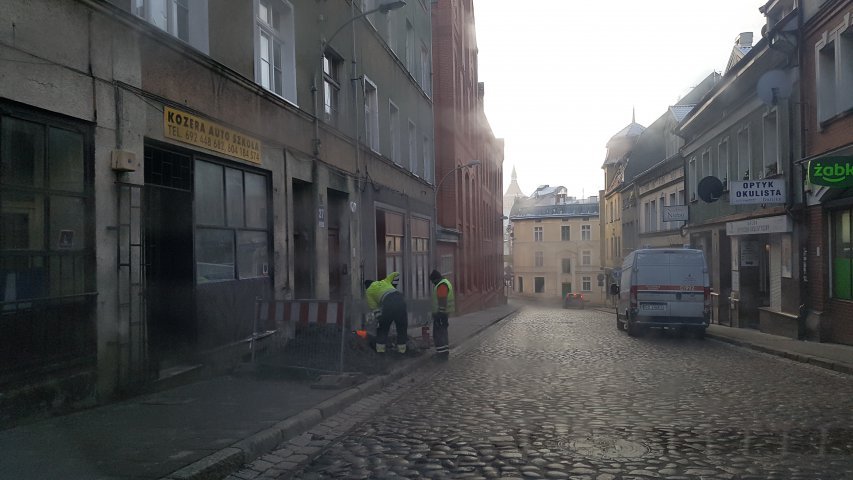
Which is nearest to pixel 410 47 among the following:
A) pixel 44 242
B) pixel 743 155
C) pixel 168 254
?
pixel 743 155

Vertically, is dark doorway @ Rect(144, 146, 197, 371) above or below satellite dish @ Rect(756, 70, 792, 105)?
below

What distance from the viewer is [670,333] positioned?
19906 mm

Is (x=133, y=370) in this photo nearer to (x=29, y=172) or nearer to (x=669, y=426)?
(x=29, y=172)

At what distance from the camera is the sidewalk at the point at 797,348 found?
11.9 metres

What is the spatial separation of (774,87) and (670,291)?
552 centimetres

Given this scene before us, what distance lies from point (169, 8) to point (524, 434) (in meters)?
6.83

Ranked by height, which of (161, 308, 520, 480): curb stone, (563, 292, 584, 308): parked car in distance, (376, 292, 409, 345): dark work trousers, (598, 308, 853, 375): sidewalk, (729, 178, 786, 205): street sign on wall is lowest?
(563, 292, 584, 308): parked car in distance

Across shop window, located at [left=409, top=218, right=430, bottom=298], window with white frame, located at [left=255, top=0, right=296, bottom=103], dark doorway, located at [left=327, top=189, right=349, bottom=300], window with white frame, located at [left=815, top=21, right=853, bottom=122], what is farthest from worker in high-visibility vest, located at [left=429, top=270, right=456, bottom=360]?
window with white frame, located at [left=815, top=21, right=853, bottom=122]

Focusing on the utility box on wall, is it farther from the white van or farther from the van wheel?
the van wheel

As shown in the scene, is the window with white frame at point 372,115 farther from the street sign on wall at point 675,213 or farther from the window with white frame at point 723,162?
the street sign on wall at point 675,213

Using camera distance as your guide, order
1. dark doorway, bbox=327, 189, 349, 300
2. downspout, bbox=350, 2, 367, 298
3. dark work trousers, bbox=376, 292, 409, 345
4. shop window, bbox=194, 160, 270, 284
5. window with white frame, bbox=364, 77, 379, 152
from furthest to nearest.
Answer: window with white frame, bbox=364, 77, 379, 152 < downspout, bbox=350, 2, 367, 298 < dark doorway, bbox=327, 189, 349, 300 < dark work trousers, bbox=376, 292, 409, 345 < shop window, bbox=194, 160, 270, 284

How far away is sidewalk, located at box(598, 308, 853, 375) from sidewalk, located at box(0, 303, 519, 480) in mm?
8013

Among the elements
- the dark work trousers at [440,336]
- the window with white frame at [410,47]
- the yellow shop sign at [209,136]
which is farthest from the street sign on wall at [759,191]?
the yellow shop sign at [209,136]

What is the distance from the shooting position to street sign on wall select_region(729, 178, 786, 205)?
1675 centimetres
